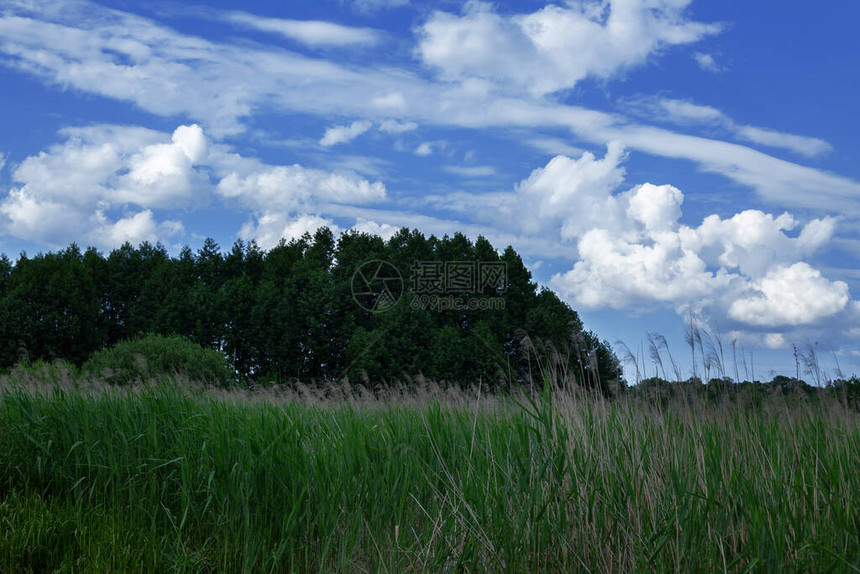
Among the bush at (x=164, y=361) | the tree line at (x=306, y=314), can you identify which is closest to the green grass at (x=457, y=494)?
the bush at (x=164, y=361)

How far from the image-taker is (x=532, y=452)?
13.1 ft

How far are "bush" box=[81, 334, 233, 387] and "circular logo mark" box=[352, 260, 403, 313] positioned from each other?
27.0 feet

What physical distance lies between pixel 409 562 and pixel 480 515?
0.50 metres

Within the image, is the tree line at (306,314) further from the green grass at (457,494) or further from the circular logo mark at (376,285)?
the green grass at (457,494)

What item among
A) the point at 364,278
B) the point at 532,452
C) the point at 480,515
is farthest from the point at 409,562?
the point at 364,278

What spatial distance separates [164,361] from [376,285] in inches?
403

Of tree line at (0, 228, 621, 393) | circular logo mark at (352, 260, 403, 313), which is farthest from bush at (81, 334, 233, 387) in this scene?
circular logo mark at (352, 260, 403, 313)

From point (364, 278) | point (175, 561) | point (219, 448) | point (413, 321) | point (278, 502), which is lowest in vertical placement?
point (175, 561)

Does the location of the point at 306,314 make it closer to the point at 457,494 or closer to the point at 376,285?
the point at 376,285

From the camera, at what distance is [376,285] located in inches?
917

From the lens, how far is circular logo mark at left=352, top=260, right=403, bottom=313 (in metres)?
22.6

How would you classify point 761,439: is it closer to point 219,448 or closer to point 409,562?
point 409,562

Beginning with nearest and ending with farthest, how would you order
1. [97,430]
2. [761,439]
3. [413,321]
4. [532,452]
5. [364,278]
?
[532,452] < [761,439] < [97,430] < [413,321] < [364,278]

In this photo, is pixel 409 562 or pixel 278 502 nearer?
pixel 409 562
